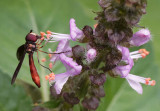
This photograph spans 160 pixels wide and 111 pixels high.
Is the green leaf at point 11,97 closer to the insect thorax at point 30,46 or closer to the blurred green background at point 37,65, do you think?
the blurred green background at point 37,65

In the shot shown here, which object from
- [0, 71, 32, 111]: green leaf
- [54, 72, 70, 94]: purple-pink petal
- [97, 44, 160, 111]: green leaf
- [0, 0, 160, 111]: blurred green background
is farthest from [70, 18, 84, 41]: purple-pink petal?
[97, 44, 160, 111]: green leaf

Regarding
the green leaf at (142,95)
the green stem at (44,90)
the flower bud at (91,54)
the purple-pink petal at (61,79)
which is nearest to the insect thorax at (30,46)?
the purple-pink petal at (61,79)

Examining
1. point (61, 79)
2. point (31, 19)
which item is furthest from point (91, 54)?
point (31, 19)

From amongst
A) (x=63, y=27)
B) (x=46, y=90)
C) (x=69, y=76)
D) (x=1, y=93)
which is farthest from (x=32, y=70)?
(x=63, y=27)

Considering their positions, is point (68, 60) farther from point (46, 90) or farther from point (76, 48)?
point (46, 90)

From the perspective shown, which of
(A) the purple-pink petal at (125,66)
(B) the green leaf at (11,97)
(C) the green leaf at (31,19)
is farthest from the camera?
(C) the green leaf at (31,19)

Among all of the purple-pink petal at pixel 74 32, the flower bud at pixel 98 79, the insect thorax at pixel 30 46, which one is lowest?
the flower bud at pixel 98 79

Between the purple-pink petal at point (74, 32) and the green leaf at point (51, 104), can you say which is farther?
the green leaf at point (51, 104)
